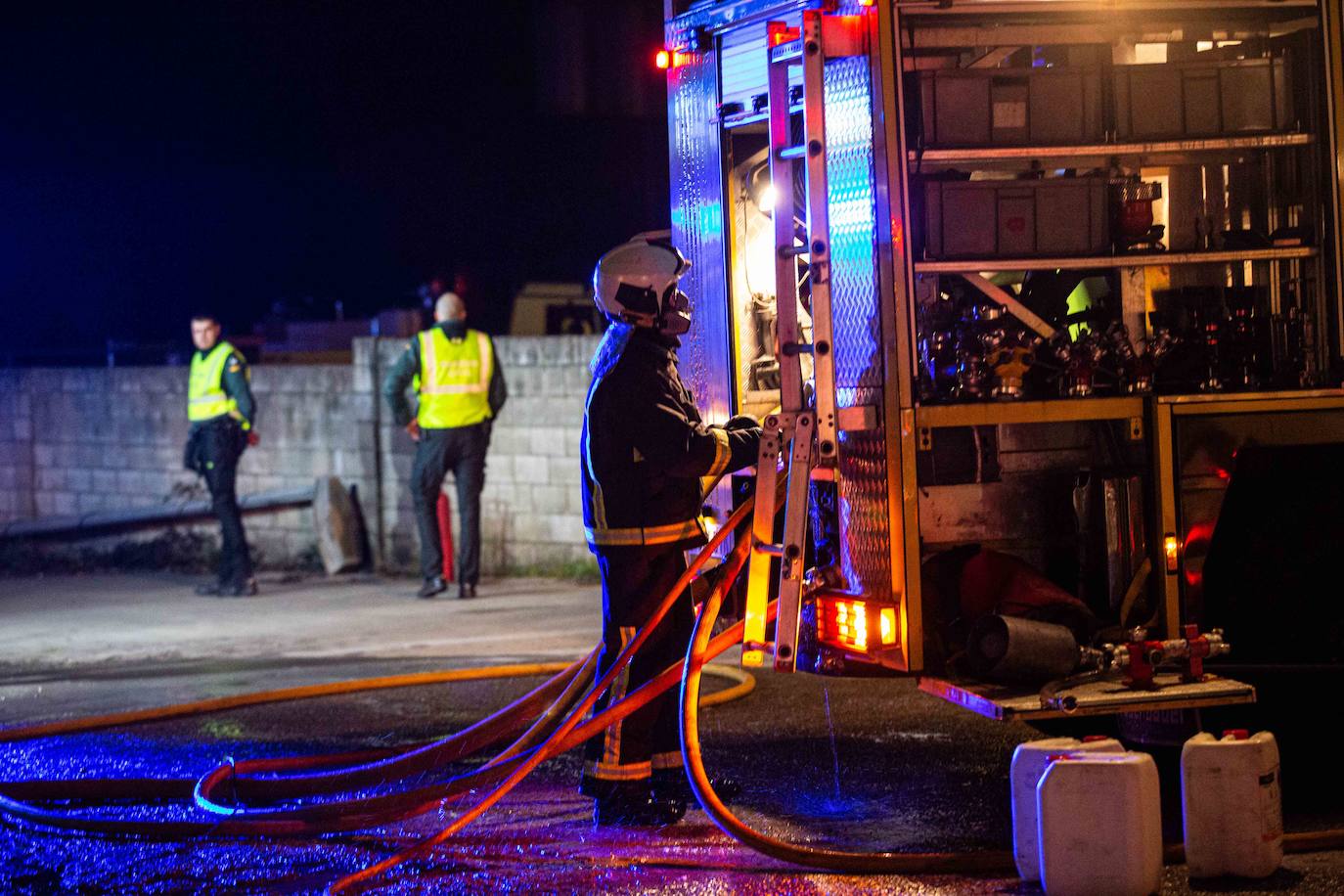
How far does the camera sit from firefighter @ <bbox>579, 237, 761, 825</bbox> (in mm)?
5762

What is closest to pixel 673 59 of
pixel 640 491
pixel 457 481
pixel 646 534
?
pixel 640 491

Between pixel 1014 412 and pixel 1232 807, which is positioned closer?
pixel 1232 807

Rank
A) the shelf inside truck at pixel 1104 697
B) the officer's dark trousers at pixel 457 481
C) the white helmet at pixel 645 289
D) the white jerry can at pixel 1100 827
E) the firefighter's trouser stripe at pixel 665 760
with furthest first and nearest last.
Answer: the officer's dark trousers at pixel 457 481
the firefighter's trouser stripe at pixel 665 760
the white helmet at pixel 645 289
the shelf inside truck at pixel 1104 697
the white jerry can at pixel 1100 827

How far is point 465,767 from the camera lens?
21.9ft

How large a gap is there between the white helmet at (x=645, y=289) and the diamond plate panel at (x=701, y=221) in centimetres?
75

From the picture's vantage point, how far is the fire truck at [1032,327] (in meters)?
5.52

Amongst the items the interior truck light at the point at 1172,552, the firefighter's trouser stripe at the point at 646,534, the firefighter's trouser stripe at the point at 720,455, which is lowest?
the interior truck light at the point at 1172,552

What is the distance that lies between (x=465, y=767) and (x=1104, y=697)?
8.80 ft

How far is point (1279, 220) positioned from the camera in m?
6.45

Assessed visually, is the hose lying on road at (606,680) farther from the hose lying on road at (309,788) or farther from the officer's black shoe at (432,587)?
the officer's black shoe at (432,587)

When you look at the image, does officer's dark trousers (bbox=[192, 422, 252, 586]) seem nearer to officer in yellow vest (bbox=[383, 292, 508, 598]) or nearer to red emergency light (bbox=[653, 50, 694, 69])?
officer in yellow vest (bbox=[383, 292, 508, 598])

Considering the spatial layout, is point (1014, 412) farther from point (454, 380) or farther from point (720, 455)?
point (454, 380)

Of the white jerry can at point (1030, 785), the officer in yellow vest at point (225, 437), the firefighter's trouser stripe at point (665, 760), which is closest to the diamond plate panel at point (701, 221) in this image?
Answer: the firefighter's trouser stripe at point (665, 760)

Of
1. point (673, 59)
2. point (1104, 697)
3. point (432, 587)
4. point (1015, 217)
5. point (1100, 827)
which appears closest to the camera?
point (1100, 827)
